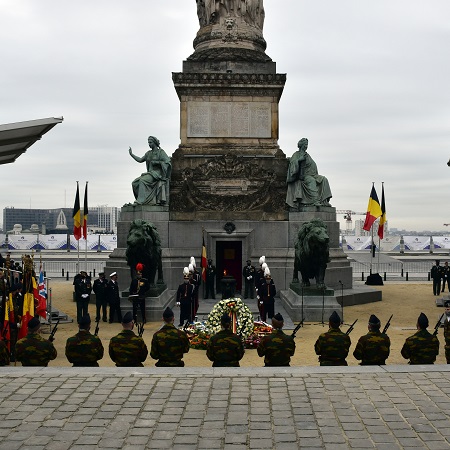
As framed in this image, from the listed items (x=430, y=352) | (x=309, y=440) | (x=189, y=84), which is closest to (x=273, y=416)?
(x=309, y=440)

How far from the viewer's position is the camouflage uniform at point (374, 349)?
9.45m

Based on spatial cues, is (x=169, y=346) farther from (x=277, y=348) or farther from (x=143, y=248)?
(x=143, y=248)

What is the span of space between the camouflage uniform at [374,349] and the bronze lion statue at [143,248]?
37.2 ft

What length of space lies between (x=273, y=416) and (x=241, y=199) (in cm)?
1893

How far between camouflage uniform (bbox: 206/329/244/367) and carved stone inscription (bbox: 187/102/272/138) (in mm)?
18833

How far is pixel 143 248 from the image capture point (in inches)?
776

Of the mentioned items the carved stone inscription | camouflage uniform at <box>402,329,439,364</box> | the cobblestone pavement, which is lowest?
the cobblestone pavement

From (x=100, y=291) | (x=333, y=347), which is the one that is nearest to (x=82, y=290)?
(x=100, y=291)

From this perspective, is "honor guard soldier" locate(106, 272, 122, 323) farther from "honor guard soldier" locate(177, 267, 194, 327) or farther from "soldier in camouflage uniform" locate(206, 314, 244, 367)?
"soldier in camouflage uniform" locate(206, 314, 244, 367)

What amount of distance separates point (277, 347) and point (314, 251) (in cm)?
1020

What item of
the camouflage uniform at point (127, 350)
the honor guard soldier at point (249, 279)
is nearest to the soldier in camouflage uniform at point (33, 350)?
the camouflage uniform at point (127, 350)

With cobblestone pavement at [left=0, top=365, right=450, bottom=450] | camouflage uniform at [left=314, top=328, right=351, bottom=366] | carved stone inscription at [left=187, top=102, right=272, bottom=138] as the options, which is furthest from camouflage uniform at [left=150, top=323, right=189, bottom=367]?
carved stone inscription at [left=187, top=102, right=272, bottom=138]

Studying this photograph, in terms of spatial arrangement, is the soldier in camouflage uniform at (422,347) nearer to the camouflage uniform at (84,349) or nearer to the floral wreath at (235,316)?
the floral wreath at (235,316)

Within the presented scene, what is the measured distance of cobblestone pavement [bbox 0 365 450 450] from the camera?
6364 mm
